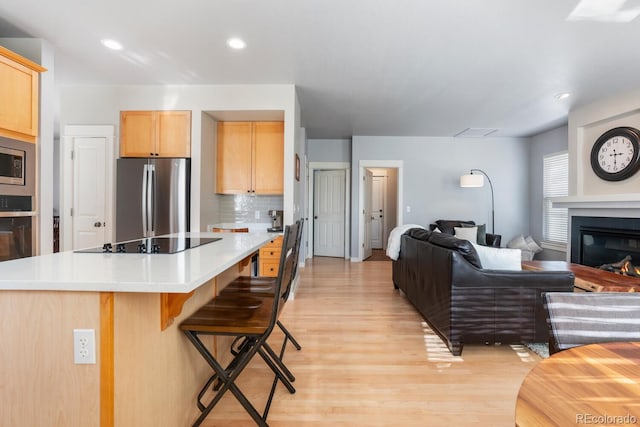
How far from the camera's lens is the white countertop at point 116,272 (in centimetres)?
95

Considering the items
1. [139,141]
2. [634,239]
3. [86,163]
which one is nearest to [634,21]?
[634,239]

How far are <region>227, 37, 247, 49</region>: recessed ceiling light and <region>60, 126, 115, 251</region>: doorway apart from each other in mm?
2066

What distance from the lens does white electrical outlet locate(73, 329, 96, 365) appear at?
3.32ft

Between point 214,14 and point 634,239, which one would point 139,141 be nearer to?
point 214,14

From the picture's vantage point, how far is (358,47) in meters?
2.82

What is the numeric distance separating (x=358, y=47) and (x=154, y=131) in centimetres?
260

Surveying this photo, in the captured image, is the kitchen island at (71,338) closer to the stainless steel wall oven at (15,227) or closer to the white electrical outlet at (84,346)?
the white electrical outlet at (84,346)

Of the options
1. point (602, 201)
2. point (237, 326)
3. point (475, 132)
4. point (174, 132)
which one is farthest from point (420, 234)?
point (475, 132)

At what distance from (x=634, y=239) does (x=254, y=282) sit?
461 cm

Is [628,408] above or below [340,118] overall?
below

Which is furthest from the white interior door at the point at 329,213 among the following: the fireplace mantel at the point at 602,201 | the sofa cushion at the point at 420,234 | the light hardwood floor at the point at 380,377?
the fireplace mantel at the point at 602,201

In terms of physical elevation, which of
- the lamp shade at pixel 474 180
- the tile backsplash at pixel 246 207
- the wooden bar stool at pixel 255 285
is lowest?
the wooden bar stool at pixel 255 285

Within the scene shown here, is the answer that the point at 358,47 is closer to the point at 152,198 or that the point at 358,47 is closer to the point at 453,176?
the point at 152,198

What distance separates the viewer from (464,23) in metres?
2.44
